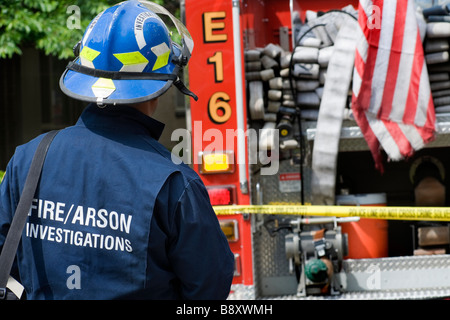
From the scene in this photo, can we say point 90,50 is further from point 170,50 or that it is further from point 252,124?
point 252,124

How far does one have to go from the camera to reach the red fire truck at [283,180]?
4.38m

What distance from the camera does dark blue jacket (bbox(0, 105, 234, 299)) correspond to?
168 centimetres

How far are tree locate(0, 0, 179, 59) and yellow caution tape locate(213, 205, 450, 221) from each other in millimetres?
4990

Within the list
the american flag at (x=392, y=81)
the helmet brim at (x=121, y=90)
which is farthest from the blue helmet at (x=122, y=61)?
the american flag at (x=392, y=81)

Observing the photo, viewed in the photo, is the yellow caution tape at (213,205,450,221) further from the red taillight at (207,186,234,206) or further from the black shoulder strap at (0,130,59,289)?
the black shoulder strap at (0,130,59,289)

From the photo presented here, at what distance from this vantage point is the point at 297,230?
460 centimetres

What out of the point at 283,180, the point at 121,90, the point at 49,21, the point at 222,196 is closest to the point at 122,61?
the point at 121,90

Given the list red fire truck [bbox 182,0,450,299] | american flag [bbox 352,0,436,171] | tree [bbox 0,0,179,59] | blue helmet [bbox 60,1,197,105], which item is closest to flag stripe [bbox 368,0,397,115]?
american flag [bbox 352,0,436,171]

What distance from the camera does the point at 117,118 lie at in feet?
5.93

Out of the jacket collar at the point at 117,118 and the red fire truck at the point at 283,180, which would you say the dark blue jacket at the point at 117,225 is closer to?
the jacket collar at the point at 117,118

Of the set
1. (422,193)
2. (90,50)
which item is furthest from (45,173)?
(422,193)

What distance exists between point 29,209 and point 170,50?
1.95 feet

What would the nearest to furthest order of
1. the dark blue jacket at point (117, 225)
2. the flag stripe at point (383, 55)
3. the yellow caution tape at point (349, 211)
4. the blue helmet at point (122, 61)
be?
the dark blue jacket at point (117, 225), the blue helmet at point (122, 61), the yellow caution tape at point (349, 211), the flag stripe at point (383, 55)

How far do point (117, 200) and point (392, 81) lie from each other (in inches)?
120
